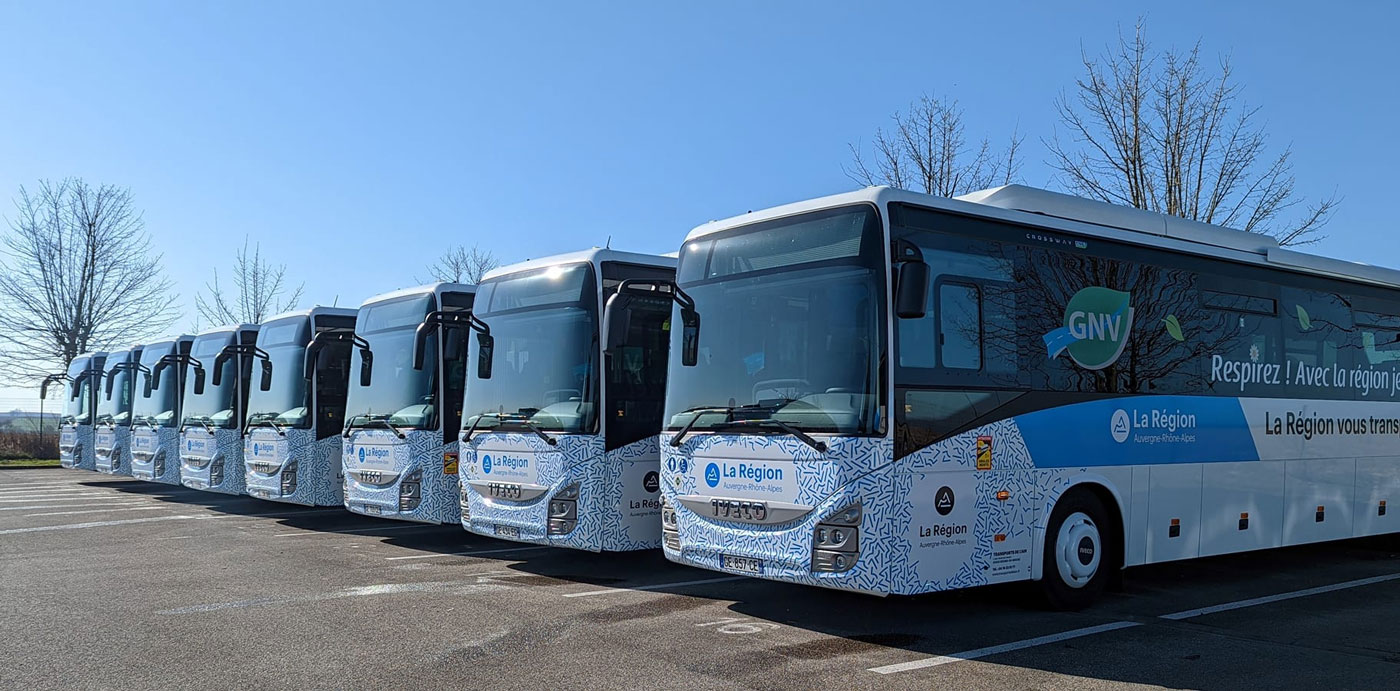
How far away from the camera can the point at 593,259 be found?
10844mm

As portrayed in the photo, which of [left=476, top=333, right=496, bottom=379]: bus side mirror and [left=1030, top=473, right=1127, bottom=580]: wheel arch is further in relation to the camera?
[left=476, top=333, right=496, bottom=379]: bus side mirror

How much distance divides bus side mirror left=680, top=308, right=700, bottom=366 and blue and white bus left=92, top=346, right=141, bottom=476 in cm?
1676

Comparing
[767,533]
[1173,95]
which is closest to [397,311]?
[767,533]

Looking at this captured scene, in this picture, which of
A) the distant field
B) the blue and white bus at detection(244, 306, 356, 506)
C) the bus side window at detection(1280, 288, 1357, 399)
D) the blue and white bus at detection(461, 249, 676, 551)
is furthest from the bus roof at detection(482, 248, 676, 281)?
the distant field

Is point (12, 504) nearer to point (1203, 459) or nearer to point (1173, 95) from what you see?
point (1203, 459)

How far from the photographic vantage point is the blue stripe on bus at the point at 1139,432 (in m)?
8.78

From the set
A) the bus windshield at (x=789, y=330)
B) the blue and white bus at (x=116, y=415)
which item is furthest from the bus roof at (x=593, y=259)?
the blue and white bus at (x=116, y=415)

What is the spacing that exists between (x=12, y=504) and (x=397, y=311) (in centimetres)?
983

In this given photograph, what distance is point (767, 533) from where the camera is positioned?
8.05 m

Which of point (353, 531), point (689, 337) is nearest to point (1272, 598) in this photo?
point (689, 337)

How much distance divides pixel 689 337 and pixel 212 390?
→ 11918mm

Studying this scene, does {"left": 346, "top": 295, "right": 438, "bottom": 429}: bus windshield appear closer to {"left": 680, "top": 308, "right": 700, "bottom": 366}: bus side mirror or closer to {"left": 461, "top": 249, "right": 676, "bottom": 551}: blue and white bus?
{"left": 461, "top": 249, "right": 676, "bottom": 551}: blue and white bus

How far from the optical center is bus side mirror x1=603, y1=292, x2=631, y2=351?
909 centimetres

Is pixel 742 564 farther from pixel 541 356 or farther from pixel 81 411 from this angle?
pixel 81 411
